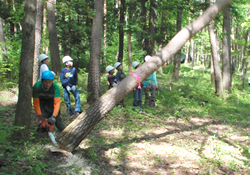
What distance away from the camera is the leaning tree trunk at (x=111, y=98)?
14.1 ft

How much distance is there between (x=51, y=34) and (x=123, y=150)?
9546 mm

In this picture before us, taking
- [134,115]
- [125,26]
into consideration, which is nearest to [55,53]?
[125,26]

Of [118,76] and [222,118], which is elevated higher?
[118,76]

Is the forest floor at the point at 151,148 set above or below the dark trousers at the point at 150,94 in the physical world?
below

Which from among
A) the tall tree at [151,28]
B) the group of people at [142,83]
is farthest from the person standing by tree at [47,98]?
the tall tree at [151,28]

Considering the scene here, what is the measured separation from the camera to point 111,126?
275 inches

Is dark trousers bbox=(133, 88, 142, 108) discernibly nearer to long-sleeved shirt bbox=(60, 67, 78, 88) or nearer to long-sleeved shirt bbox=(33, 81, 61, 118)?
long-sleeved shirt bbox=(60, 67, 78, 88)

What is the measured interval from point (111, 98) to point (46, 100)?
1.57 metres

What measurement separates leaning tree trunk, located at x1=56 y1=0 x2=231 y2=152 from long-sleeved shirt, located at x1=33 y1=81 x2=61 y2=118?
66 centimetres

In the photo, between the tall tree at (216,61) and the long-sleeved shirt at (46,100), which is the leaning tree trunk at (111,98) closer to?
the long-sleeved shirt at (46,100)

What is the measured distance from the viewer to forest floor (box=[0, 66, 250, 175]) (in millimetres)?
4285

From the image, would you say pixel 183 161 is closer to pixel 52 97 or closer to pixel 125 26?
pixel 52 97

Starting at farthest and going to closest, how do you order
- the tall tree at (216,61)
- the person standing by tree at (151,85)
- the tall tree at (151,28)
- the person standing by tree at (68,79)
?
the tall tree at (151,28), the tall tree at (216,61), the person standing by tree at (151,85), the person standing by tree at (68,79)

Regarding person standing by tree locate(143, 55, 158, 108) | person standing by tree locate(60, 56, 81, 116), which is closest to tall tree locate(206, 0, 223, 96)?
person standing by tree locate(143, 55, 158, 108)
